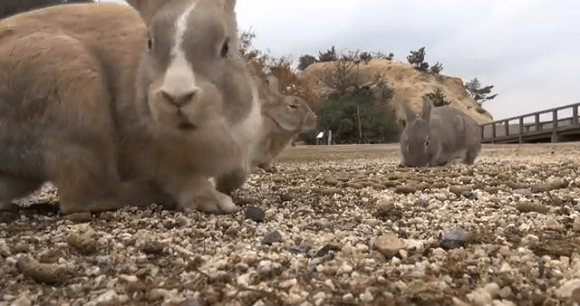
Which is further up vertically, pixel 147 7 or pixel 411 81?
pixel 411 81

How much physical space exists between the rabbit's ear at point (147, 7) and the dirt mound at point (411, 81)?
84.2ft

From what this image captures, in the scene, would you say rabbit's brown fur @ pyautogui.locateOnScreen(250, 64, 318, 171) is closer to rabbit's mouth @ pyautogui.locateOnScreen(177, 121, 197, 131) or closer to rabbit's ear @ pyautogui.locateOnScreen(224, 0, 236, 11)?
rabbit's ear @ pyautogui.locateOnScreen(224, 0, 236, 11)

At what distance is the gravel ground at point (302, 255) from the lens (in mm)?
1663

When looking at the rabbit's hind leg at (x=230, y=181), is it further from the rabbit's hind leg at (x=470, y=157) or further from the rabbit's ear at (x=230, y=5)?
the rabbit's hind leg at (x=470, y=157)

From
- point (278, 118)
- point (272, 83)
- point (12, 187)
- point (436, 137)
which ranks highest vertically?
point (272, 83)

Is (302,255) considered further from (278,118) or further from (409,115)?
(409,115)

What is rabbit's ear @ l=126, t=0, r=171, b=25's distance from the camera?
2.83 m

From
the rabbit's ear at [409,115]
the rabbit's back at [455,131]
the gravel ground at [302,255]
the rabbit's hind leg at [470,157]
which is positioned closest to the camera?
the gravel ground at [302,255]

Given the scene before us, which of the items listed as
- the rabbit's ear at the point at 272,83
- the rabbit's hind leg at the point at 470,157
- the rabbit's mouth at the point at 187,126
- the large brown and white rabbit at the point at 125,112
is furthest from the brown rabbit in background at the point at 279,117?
the rabbit's mouth at the point at 187,126

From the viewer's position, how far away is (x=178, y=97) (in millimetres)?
2377

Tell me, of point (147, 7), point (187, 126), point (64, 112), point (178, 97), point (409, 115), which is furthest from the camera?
point (409, 115)

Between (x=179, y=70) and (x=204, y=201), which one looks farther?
(x=204, y=201)

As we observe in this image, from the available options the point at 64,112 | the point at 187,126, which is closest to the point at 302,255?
the point at 187,126

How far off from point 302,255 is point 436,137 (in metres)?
6.05
